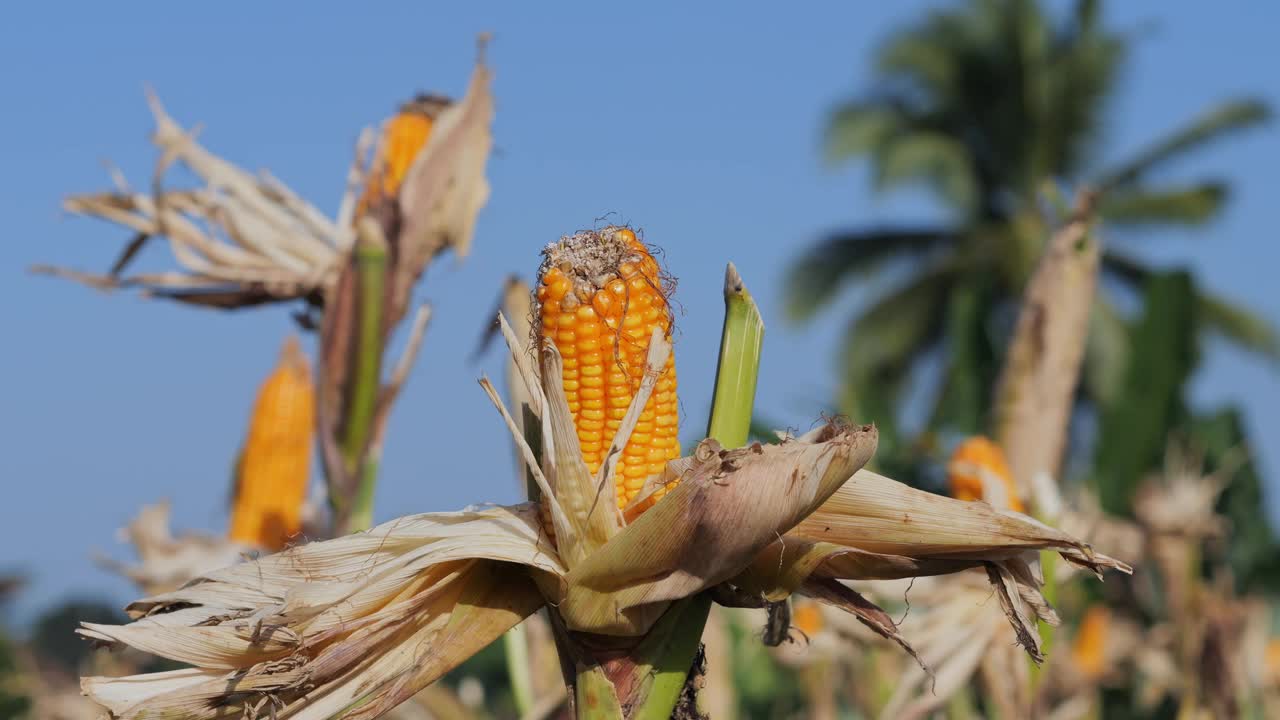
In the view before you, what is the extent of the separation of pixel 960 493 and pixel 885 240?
32.3 meters

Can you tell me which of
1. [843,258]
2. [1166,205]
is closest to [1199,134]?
[1166,205]

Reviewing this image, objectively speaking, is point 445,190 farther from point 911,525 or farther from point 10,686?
point 911,525

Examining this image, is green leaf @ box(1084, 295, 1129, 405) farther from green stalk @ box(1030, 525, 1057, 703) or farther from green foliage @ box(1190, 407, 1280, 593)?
green stalk @ box(1030, 525, 1057, 703)

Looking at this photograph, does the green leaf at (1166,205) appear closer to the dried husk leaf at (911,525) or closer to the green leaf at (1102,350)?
the green leaf at (1102,350)

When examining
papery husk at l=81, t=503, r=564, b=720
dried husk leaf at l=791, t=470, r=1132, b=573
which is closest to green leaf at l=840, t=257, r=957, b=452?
dried husk leaf at l=791, t=470, r=1132, b=573

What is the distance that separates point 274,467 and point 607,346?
9.57 feet

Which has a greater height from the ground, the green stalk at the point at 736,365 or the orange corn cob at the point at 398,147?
the orange corn cob at the point at 398,147

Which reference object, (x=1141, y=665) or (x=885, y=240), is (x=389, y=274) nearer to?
(x=1141, y=665)

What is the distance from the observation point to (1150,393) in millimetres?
11680

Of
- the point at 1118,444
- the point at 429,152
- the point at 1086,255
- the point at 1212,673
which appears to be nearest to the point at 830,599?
the point at 429,152

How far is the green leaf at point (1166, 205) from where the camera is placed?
32.0 m

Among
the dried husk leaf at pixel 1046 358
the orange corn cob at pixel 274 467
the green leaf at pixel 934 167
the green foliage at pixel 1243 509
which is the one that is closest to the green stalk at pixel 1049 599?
the orange corn cob at pixel 274 467

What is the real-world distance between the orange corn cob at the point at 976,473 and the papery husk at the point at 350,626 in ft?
8.46

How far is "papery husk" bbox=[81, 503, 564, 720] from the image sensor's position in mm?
1798
